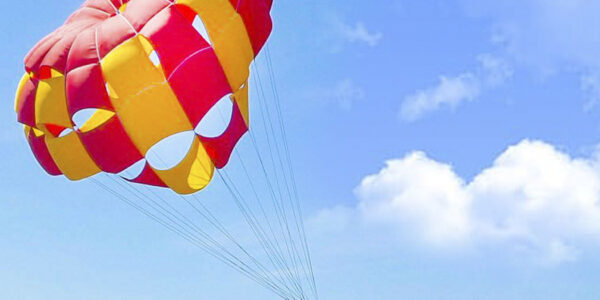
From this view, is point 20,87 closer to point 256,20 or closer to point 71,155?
point 71,155

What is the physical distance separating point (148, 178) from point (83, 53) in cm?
283

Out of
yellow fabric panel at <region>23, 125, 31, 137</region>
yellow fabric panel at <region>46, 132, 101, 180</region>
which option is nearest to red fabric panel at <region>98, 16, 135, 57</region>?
yellow fabric panel at <region>46, 132, 101, 180</region>

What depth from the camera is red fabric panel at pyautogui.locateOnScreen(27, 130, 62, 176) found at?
52.2ft

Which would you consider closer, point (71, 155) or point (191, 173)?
point (191, 173)

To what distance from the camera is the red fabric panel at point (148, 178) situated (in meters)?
15.5

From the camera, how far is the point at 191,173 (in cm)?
1532

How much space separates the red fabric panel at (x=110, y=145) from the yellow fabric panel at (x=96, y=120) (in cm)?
49

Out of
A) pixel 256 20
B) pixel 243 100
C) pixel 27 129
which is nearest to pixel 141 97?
pixel 243 100

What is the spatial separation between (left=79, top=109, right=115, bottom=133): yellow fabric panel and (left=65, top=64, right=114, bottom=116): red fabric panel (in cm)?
107

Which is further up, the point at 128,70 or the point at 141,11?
the point at 141,11

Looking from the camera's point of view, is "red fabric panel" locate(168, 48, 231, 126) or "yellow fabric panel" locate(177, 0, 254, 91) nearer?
"red fabric panel" locate(168, 48, 231, 126)

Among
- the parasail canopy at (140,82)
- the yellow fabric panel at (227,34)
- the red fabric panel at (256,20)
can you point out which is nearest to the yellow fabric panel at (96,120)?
the parasail canopy at (140,82)

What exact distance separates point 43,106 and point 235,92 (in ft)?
11.8

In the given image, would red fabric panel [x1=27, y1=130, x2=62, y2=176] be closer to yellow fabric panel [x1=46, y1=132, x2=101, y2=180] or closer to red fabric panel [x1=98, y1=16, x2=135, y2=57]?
yellow fabric panel [x1=46, y1=132, x2=101, y2=180]
